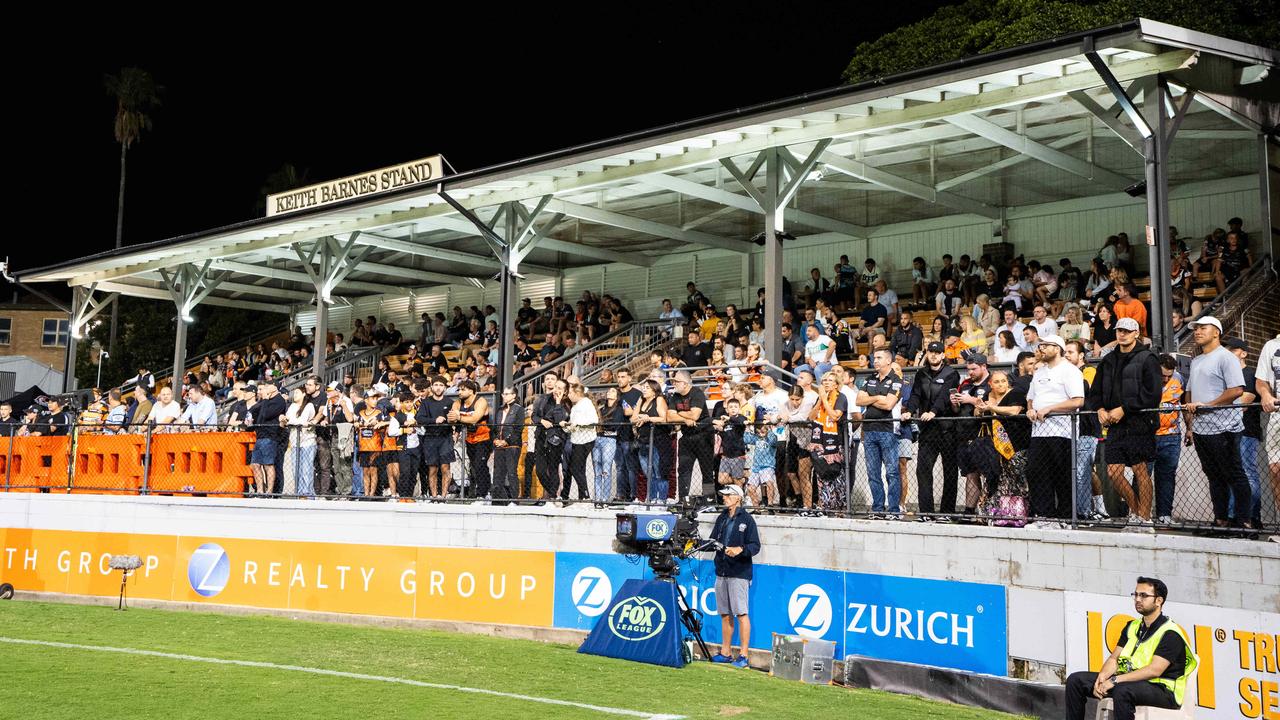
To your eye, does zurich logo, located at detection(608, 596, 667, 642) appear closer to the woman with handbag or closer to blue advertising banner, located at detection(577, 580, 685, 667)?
blue advertising banner, located at detection(577, 580, 685, 667)

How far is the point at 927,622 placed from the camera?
11148 millimetres

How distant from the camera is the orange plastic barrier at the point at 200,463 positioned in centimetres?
1695

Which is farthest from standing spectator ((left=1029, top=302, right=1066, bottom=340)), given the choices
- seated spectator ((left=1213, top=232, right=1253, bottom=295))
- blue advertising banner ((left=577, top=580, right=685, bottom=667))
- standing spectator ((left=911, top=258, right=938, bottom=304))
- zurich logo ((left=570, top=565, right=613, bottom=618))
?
zurich logo ((left=570, top=565, right=613, bottom=618))

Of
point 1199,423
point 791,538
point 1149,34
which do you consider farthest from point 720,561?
point 1149,34

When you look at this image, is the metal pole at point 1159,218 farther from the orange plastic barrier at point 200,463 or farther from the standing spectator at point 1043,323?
the orange plastic barrier at point 200,463

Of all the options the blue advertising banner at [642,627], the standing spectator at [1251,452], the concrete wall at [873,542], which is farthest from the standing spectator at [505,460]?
the standing spectator at [1251,452]

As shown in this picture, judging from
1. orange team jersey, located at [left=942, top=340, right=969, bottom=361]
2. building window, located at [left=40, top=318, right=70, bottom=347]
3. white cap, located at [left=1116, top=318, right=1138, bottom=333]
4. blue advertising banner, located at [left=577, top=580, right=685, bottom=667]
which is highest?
building window, located at [left=40, top=318, right=70, bottom=347]

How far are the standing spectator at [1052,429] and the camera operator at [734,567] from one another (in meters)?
2.94

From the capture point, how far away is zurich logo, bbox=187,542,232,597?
1647 centimetres

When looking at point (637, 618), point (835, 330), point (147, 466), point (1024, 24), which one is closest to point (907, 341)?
point (835, 330)

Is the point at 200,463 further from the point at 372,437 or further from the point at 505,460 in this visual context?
the point at 505,460

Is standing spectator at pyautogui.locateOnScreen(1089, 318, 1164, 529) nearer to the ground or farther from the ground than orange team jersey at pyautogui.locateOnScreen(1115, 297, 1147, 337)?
nearer to the ground

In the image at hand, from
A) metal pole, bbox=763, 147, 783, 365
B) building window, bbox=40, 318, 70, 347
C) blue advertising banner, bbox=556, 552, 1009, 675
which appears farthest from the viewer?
building window, bbox=40, 318, 70, 347

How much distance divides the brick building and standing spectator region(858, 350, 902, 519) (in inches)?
2264
